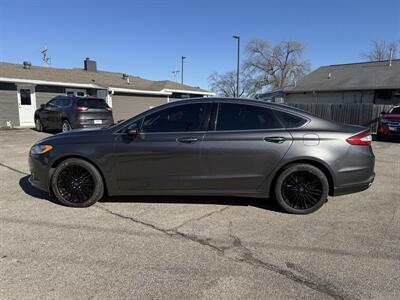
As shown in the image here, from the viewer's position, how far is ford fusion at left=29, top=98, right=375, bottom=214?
416cm

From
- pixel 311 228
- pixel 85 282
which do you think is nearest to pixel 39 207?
pixel 85 282

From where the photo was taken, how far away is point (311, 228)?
381 centimetres

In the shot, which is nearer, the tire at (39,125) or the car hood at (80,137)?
the car hood at (80,137)

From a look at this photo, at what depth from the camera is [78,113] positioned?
38.9ft

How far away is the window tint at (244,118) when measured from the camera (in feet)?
14.0

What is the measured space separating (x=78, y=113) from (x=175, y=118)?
872cm

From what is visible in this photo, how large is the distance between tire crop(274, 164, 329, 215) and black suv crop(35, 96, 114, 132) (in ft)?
30.3

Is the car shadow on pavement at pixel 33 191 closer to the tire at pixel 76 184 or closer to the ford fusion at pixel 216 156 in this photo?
the tire at pixel 76 184

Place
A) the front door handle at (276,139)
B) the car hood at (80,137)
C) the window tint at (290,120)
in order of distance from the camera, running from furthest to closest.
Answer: the car hood at (80,137) < the window tint at (290,120) < the front door handle at (276,139)

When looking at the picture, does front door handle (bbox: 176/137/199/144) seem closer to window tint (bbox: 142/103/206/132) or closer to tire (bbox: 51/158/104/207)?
window tint (bbox: 142/103/206/132)

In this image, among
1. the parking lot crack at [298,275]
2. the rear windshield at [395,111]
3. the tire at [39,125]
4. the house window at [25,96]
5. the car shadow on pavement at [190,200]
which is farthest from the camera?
the house window at [25,96]

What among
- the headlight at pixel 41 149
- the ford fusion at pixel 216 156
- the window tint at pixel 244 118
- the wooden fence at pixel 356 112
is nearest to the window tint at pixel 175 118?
the ford fusion at pixel 216 156

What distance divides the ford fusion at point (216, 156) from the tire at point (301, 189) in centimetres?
1

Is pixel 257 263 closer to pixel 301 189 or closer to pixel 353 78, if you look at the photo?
pixel 301 189
